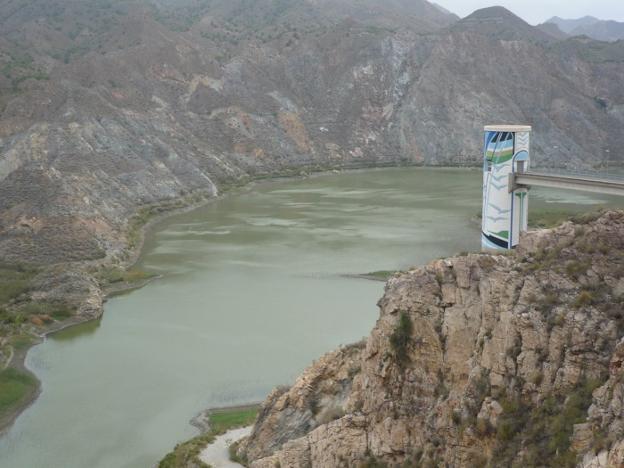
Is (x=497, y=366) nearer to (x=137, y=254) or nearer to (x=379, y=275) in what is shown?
(x=379, y=275)

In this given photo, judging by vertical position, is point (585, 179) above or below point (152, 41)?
below

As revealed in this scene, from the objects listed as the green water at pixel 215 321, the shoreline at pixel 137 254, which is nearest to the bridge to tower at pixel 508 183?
the green water at pixel 215 321

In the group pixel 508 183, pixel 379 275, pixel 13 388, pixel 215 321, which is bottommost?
pixel 13 388

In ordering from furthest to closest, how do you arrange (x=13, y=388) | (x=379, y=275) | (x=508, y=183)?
(x=379, y=275), (x=13, y=388), (x=508, y=183)

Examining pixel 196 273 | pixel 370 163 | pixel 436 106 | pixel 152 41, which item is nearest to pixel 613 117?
pixel 436 106

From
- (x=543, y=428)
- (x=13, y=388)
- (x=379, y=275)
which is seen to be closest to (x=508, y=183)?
Result: (x=543, y=428)

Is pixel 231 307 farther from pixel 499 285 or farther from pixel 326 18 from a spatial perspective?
pixel 326 18
